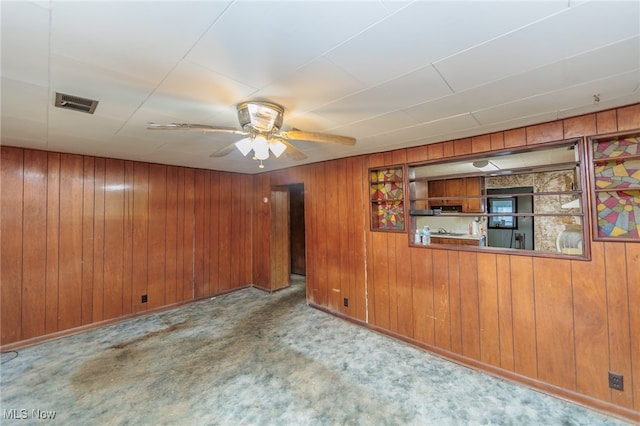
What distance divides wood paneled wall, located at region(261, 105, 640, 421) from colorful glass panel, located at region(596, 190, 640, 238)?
105 mm

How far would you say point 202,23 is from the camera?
1.06m

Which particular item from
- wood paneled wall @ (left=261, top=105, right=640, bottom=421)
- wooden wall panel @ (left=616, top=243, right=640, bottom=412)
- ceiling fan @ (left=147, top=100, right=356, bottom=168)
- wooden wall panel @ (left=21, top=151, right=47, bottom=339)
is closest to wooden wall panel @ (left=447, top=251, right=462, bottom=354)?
wood paneled wall @ (left=261, top=105, right=640, bottom=421)

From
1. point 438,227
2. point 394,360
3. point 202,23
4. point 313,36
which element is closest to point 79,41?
point 202,23

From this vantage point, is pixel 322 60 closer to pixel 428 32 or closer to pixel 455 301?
pixel 428 32

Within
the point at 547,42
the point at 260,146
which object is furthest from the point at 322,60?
the point at 547,42

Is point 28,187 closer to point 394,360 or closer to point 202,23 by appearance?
point 202,23

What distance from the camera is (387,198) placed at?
339cm

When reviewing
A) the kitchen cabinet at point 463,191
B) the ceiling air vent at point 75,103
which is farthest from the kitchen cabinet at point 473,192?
the ceiling air vent at point 75,103

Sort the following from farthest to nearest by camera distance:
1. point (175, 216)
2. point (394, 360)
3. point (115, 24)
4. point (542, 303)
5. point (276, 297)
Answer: point (276, 297)
point (175, 216)
point (394, 360)
point (542, 303)
point (115, 24)

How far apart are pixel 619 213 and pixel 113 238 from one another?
5.51 meters

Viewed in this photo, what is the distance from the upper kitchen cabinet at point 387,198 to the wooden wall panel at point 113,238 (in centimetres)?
357

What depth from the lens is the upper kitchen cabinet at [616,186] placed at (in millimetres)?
1941

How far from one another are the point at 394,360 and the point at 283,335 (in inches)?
53.1

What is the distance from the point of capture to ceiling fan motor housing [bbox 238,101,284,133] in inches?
70.0
